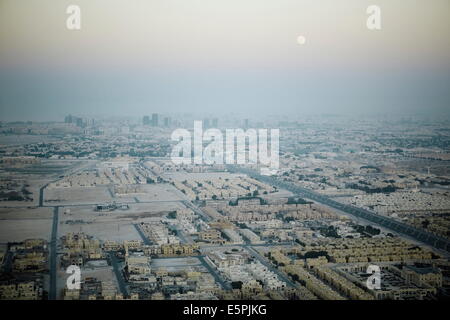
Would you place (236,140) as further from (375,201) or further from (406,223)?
(406,223)

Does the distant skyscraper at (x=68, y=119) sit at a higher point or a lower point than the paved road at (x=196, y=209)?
higher

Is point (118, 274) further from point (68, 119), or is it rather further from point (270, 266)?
point (68, 119)

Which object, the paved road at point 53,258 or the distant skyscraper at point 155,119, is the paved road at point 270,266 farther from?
the distant skyscraper at point 155,119

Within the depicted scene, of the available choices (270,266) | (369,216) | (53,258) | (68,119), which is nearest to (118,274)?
(53,258)

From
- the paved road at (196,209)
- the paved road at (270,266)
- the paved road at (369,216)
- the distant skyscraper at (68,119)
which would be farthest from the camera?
the distant skyscraper at (68,119)

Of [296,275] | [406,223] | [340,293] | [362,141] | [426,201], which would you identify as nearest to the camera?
[340,293]

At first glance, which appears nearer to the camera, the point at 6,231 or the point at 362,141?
the point at 6,231

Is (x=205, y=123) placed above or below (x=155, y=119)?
below

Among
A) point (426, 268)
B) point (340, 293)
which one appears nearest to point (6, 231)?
point (340, 293)

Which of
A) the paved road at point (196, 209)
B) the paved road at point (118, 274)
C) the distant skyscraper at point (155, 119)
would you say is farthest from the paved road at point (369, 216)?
the distant skyscraper at point (155, 119)
